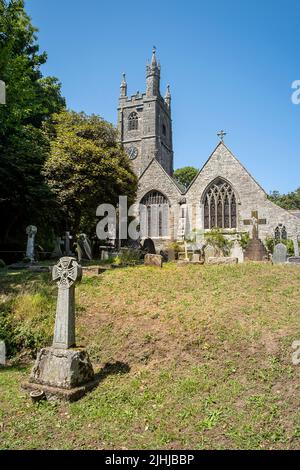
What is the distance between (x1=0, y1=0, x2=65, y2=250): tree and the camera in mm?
13383

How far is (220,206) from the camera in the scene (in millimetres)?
25891

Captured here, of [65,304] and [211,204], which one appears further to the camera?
[211,204]

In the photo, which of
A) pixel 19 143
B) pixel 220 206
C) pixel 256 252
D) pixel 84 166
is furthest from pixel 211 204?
pixel 19 143

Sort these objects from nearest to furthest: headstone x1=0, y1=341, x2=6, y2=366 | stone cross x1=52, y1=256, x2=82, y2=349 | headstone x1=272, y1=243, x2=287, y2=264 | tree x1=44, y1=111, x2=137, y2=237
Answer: stone cross x1=52, y1=256, x2=82, y2=349, headstone x1=0, y1=341, x2=6, y2=366, headstone x1=272, y1=243, x2=287, y2=264, tree x1=44, y1=111, x2=137, y2=237

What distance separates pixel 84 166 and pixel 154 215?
11331mm

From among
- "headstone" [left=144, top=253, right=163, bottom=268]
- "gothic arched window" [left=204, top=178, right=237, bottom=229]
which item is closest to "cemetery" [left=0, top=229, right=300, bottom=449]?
"headstone" [left=144, top=253, right=163, bottom=268]

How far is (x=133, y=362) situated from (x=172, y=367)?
2.70 ft

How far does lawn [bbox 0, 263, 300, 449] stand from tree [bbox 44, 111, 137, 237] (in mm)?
7331

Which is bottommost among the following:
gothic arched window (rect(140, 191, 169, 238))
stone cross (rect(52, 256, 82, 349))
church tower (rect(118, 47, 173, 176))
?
stone cross (rect(52, 256, 82, 349))

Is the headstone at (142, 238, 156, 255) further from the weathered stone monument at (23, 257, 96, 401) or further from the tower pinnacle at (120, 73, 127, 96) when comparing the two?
the tower pinnacle at (120, 73, 127, 96)

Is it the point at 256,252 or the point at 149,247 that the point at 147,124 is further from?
the point at 256,252

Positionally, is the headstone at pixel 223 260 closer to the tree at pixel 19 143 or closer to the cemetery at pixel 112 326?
the cemetery at pixel 112 326

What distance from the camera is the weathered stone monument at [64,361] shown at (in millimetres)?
5652
